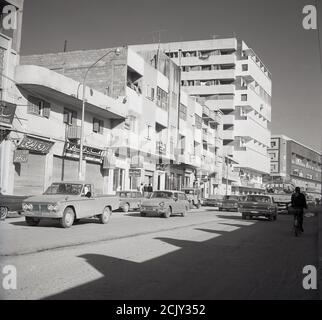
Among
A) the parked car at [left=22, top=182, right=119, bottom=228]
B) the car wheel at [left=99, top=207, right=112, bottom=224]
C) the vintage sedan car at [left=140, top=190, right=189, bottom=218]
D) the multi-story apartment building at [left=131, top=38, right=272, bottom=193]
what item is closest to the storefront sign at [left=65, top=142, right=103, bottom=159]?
the vintage sedan car at [left=140, top=190, right=189, bottom=218]

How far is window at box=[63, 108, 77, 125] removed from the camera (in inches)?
1190

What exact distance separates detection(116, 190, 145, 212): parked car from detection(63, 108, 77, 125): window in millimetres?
5966

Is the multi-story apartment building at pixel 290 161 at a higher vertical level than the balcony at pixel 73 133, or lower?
higher

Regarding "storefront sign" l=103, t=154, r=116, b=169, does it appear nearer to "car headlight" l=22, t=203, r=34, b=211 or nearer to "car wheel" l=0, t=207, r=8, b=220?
"car wheel" l=0, t=207, r=8, b=220

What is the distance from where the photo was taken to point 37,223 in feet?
52.6

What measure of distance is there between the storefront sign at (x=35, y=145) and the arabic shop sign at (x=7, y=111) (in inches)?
67.3

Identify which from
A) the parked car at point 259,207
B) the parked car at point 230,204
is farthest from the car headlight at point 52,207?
the parked car at point 230,204

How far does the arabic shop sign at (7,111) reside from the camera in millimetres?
23109

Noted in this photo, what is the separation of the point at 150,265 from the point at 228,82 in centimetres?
8078

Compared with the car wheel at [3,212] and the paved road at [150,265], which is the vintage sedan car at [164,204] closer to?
→ the car wheel at [3,212]

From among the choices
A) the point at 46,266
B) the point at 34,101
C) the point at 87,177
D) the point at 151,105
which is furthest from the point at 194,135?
the point at 46,266

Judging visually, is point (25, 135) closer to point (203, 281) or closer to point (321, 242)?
point (321, 242)

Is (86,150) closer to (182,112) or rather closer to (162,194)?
(162,194)
